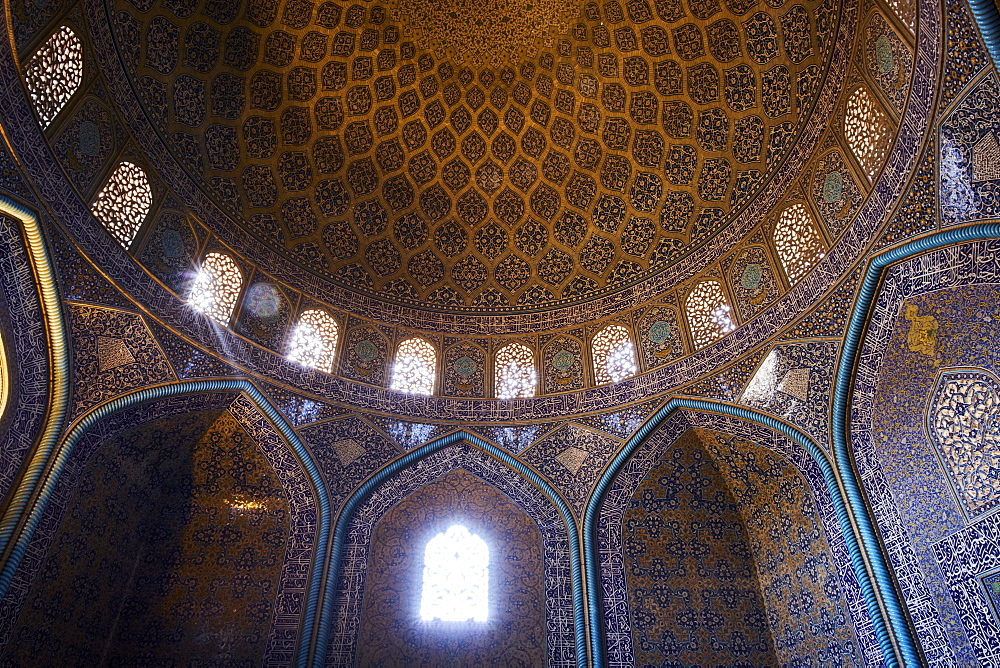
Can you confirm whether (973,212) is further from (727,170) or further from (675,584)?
(675,584)

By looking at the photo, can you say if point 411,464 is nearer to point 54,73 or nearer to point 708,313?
point 708,313

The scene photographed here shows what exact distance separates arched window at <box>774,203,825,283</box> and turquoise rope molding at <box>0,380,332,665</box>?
278 inches

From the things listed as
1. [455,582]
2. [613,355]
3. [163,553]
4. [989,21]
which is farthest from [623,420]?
[163,553]

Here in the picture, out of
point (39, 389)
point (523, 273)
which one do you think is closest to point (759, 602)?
point (523, 273)

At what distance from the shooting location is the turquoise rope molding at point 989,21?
5992mm

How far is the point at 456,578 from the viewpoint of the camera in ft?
31.4

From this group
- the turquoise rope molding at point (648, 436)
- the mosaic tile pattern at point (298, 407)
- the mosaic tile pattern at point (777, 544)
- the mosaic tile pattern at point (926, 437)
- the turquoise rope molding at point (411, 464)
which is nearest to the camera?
the mosaic tile pattern at point (926, 437)

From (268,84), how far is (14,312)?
520cm

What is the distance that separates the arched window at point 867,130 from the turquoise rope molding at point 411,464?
5.92 metres

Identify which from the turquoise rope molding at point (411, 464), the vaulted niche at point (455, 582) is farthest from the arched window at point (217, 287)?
the vaulted niche at point (455, 582)

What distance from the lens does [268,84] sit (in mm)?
10844

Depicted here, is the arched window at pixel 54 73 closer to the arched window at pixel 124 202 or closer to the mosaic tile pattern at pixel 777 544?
the arched window at pixel 124 202

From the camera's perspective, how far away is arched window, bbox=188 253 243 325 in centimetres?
950

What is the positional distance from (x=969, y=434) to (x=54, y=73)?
35.4 feet
